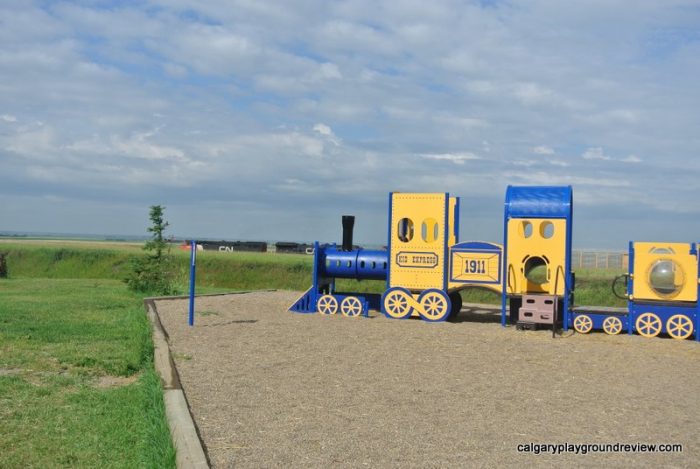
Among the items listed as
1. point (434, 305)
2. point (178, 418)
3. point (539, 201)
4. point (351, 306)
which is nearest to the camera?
point (178, 418)

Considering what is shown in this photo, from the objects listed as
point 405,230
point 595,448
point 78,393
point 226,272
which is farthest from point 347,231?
point 226,272

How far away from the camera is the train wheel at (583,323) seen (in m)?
13.7

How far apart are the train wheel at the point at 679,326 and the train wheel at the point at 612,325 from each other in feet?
2.90

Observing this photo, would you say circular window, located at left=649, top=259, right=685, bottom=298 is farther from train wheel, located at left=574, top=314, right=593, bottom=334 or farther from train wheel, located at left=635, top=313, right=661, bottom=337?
train wheel, located at left=574, top=314, right=593, bottom=334

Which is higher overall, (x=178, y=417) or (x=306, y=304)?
(x=306, y=304)

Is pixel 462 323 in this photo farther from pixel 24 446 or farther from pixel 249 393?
pixel 24 446

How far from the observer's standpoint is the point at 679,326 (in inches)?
517

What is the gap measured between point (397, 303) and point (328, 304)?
1.71 meters

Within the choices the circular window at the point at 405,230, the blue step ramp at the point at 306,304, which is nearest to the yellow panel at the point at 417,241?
the circular window at the point at 405,230

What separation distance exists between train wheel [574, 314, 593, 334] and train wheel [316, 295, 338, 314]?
542cm

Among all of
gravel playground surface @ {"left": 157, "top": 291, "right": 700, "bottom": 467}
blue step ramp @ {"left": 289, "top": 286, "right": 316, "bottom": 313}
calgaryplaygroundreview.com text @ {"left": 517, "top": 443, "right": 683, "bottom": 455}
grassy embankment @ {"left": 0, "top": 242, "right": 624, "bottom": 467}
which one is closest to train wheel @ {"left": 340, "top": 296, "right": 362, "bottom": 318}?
blue step ramp @ {"left": 289, "top": 286, "right": 316, "bottom": 313}

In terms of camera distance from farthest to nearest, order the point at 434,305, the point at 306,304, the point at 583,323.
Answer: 1. the point at 306,304
2. the point at 434,305
3. the point at 583,323

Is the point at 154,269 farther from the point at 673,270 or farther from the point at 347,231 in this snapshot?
the point at 673,270

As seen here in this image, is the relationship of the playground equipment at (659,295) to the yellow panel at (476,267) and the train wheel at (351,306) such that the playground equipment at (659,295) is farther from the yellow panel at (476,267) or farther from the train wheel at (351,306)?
the train wheel at (351,306)
